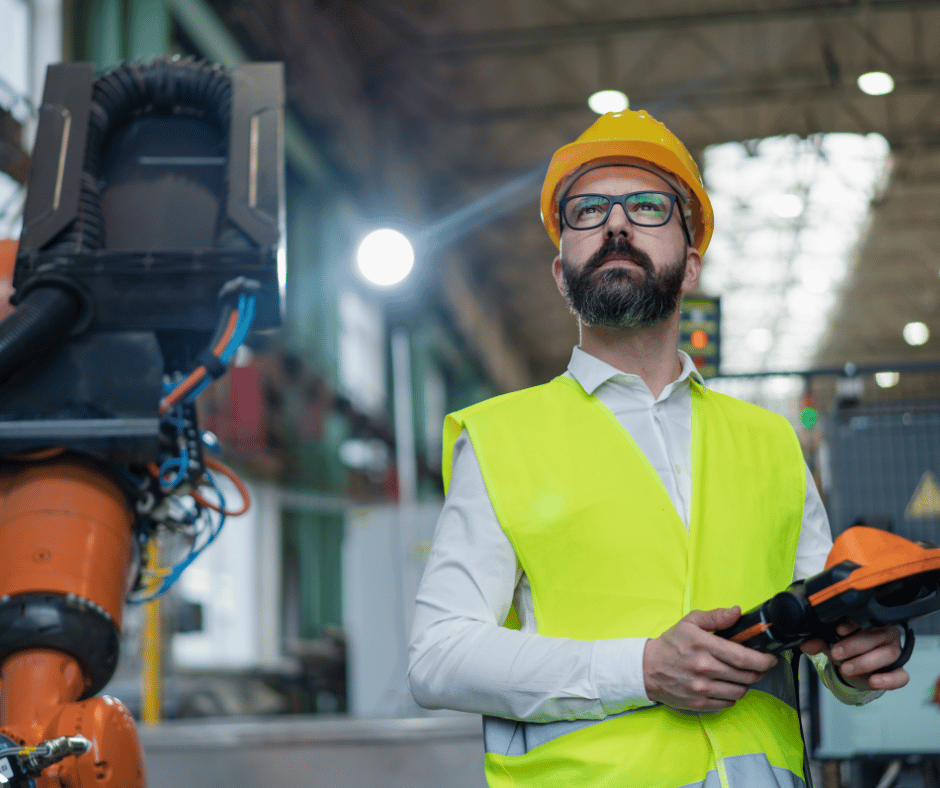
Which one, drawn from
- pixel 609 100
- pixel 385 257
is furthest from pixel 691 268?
pixel 609 100

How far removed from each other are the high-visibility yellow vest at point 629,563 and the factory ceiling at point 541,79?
28.7 feet

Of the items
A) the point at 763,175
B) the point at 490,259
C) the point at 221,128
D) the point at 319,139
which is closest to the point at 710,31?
the point at 763,175

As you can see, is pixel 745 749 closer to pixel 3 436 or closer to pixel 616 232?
pixel 616 232

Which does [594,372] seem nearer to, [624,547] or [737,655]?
[624,547]

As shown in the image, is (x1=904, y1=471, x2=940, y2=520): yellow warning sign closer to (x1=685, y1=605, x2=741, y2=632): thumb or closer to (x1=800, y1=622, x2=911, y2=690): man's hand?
(x1=800, y1=622, x2=911, y2=690): man's hand

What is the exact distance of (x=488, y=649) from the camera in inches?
62.4

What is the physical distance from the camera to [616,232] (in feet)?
6.43

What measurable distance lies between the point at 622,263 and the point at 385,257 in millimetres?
3182

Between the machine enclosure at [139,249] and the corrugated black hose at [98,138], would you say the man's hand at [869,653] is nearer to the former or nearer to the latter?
the machine enclosure at [139,249]

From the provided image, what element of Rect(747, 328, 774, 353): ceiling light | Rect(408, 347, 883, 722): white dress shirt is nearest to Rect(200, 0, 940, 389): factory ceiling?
Rect(747, 328, 774, 353): ceiling light

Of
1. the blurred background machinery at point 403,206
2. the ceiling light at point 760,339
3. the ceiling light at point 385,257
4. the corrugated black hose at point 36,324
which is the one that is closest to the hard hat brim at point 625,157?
the corrugated black hose at point 36,324

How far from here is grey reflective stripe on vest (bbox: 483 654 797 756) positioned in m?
1.62

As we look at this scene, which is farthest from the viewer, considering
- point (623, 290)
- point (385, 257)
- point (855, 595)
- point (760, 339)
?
point (760, 339)

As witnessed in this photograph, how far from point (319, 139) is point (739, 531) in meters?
11.5
